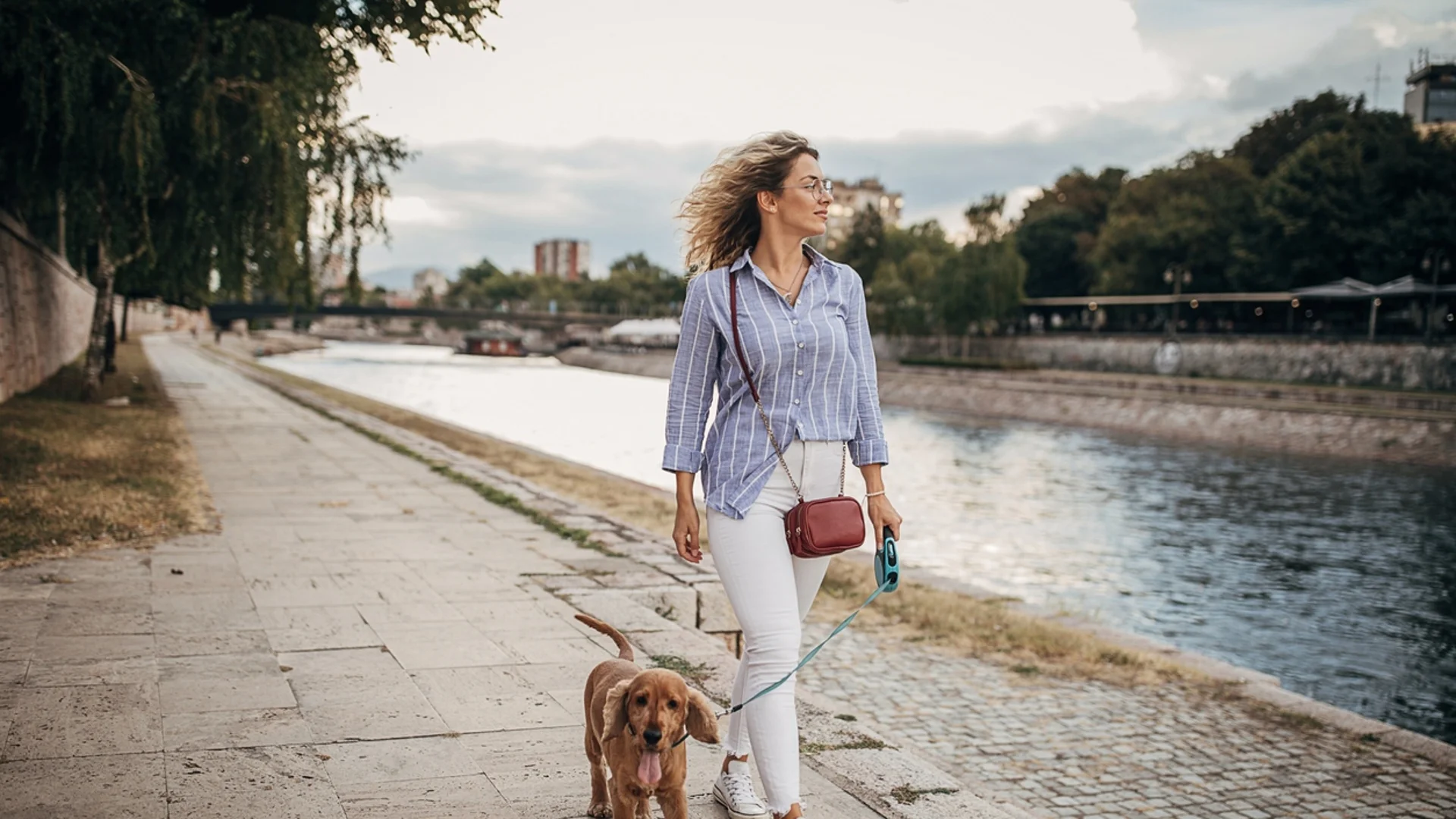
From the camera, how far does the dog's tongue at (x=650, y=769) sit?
2.65 m

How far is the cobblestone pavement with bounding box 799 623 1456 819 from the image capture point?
4.95 metres

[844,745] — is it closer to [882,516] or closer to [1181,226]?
[882,516]

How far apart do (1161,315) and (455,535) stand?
5381 centimetres

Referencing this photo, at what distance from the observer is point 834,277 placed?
308cm

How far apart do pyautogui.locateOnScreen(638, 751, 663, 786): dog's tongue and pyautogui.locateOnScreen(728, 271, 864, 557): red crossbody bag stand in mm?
633

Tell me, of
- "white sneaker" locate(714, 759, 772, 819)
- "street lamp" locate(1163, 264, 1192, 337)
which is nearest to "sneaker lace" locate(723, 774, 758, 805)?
"white sneaker" locate(714, 759, 772, 819)

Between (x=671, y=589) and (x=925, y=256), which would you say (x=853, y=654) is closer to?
(x=671, y=589)

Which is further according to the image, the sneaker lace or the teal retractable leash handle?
the sneaker lace

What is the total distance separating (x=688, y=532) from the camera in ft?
9.89

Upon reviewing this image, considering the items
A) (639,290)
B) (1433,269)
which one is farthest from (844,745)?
(639,290)

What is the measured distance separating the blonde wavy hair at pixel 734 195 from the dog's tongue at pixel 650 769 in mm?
1406

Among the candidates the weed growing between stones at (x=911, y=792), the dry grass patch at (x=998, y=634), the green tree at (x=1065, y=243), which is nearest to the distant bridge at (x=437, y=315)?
the green tree at (x=1065, y=243)

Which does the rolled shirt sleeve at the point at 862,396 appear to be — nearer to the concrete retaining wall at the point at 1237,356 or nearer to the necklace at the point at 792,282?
the necklace at the point at 792,282

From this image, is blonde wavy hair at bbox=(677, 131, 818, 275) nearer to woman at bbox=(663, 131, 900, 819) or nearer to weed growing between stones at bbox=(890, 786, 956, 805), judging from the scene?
woman at bbox=(663, 131, 900, 819)
